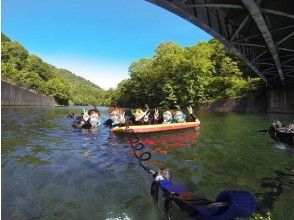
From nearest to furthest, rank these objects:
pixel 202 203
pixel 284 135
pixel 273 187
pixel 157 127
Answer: pixel 202 203
pixel 273 187
pixel 284 135
pixel 157 127

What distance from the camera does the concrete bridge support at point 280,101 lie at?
48625mm

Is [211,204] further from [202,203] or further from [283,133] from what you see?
[283,133]

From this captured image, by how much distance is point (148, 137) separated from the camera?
19.6 m

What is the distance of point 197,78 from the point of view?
6338 centimetres

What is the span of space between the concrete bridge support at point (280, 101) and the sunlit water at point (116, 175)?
3449 centimetres

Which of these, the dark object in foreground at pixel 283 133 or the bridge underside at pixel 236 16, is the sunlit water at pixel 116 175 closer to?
the dark object in foreground at pixel 283 133

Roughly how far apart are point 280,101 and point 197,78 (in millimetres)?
17610

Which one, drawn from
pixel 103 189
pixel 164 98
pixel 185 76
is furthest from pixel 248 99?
pixel 103 189

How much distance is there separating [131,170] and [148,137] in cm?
892

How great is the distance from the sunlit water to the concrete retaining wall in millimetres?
31387

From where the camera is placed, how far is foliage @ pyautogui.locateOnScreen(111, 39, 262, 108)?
202 ft

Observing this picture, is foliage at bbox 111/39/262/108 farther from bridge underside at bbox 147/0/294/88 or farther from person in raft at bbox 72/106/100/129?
bridge underside at bbox 147/0/294/88

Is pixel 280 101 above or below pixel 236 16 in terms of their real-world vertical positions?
below

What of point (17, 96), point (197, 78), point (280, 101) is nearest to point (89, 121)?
point (280, 101)
